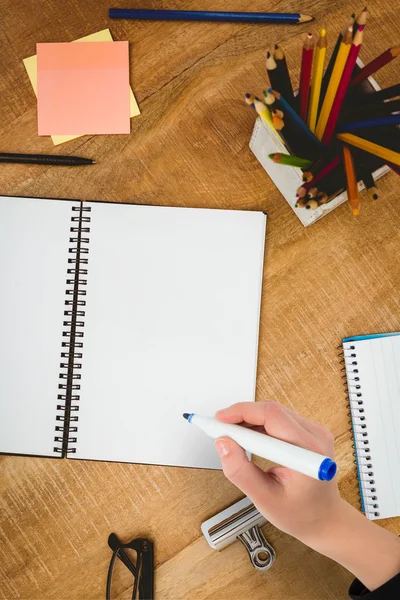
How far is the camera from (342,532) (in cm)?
72

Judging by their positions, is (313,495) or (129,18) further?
(129,18)

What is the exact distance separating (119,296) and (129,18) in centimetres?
43

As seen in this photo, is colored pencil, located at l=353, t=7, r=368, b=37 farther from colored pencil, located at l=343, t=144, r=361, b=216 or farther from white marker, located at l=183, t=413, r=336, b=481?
white marker, located at l=183, t=413, r=336, b=481

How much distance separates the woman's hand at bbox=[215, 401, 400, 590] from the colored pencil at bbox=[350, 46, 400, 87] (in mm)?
422

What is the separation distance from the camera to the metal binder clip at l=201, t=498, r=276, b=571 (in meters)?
0.83

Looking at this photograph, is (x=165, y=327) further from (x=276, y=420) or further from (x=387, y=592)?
(x=387, y=592)

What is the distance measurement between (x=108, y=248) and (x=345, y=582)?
63cm

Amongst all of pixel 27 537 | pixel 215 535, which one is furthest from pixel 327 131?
pixel 27 537

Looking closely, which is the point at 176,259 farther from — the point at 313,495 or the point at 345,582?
the point at 345,582

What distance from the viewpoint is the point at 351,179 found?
0.66m

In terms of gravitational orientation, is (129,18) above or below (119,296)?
above

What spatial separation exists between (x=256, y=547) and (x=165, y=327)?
0.36 metres

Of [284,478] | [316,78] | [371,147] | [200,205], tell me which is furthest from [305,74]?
[284,478]

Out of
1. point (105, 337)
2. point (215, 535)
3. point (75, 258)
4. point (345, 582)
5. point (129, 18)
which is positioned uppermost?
point (129, 18)
